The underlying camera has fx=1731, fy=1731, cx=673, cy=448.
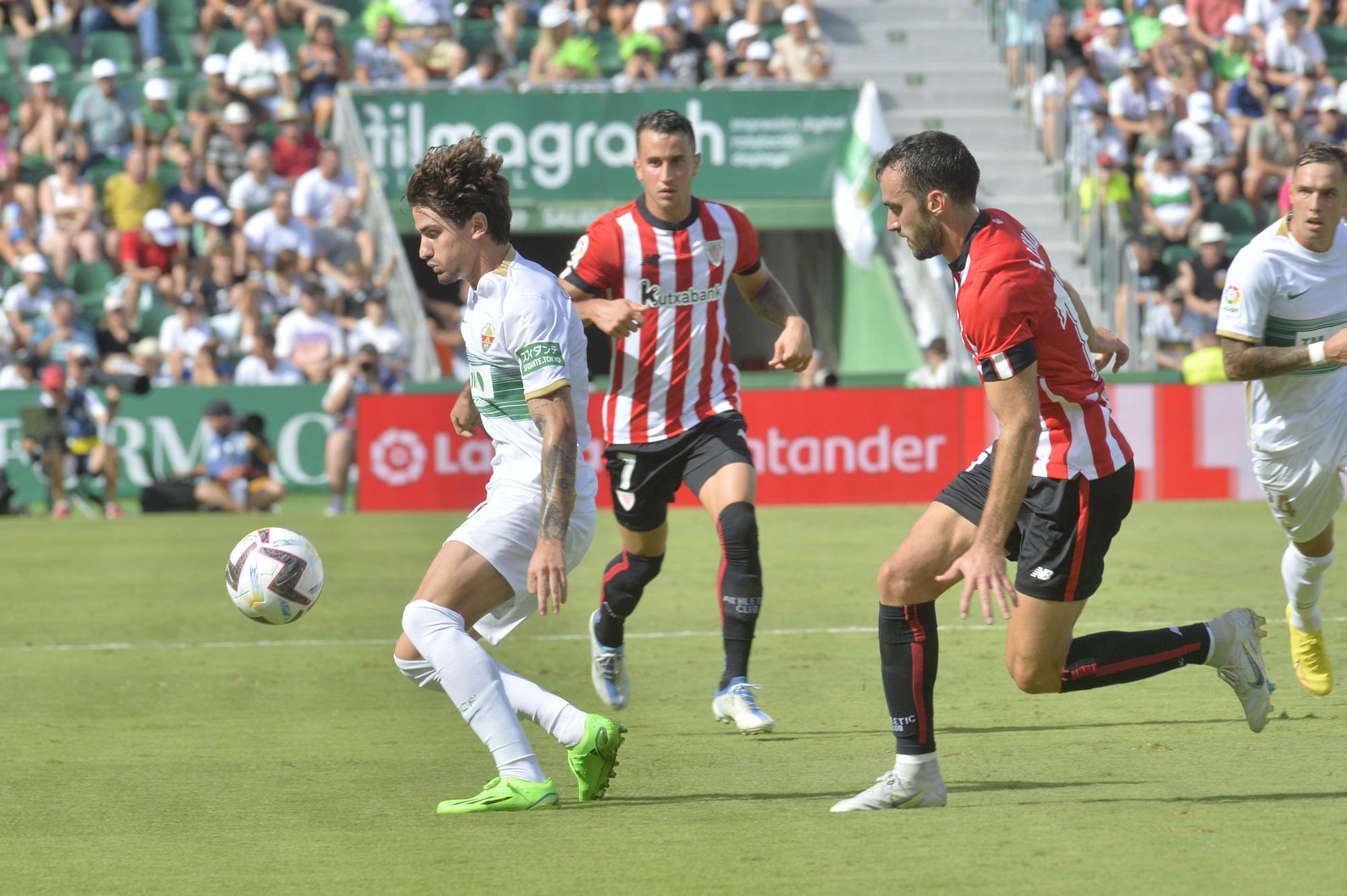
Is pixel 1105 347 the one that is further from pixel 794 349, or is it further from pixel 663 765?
pixel 663 765

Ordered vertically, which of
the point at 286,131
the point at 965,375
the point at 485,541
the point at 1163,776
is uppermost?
the point at 485,541

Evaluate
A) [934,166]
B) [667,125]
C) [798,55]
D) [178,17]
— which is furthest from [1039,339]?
[178,17]

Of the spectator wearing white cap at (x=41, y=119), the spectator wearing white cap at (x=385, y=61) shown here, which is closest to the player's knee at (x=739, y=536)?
the spectator wearing white cap at (x=385, y=61)

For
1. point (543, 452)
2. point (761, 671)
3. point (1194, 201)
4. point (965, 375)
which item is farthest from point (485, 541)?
point (1194, 201)

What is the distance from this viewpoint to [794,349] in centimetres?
762

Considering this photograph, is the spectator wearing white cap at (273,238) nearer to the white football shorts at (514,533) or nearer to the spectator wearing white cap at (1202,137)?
the spectator wearing white cap at (1202,137)

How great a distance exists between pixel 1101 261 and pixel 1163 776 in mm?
16484

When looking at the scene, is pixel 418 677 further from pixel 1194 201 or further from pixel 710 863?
pixel 1194 201

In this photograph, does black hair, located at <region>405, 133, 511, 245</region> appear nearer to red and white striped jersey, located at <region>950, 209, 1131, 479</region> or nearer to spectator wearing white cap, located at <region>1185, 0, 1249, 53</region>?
red and white striped jersey, located at <region>950, 209, 1131, 479</region>

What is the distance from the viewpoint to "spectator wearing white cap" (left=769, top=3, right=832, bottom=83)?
2378 cm

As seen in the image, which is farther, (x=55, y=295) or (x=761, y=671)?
(x=55, y=295)

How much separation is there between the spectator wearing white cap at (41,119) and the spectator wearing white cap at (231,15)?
7.45 feet

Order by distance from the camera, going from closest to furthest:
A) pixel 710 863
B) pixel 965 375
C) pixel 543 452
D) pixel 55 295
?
pixel 710 863 → pixel 543 452 → pixel 965 375 → pixel 55 295

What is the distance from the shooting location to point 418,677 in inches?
235
